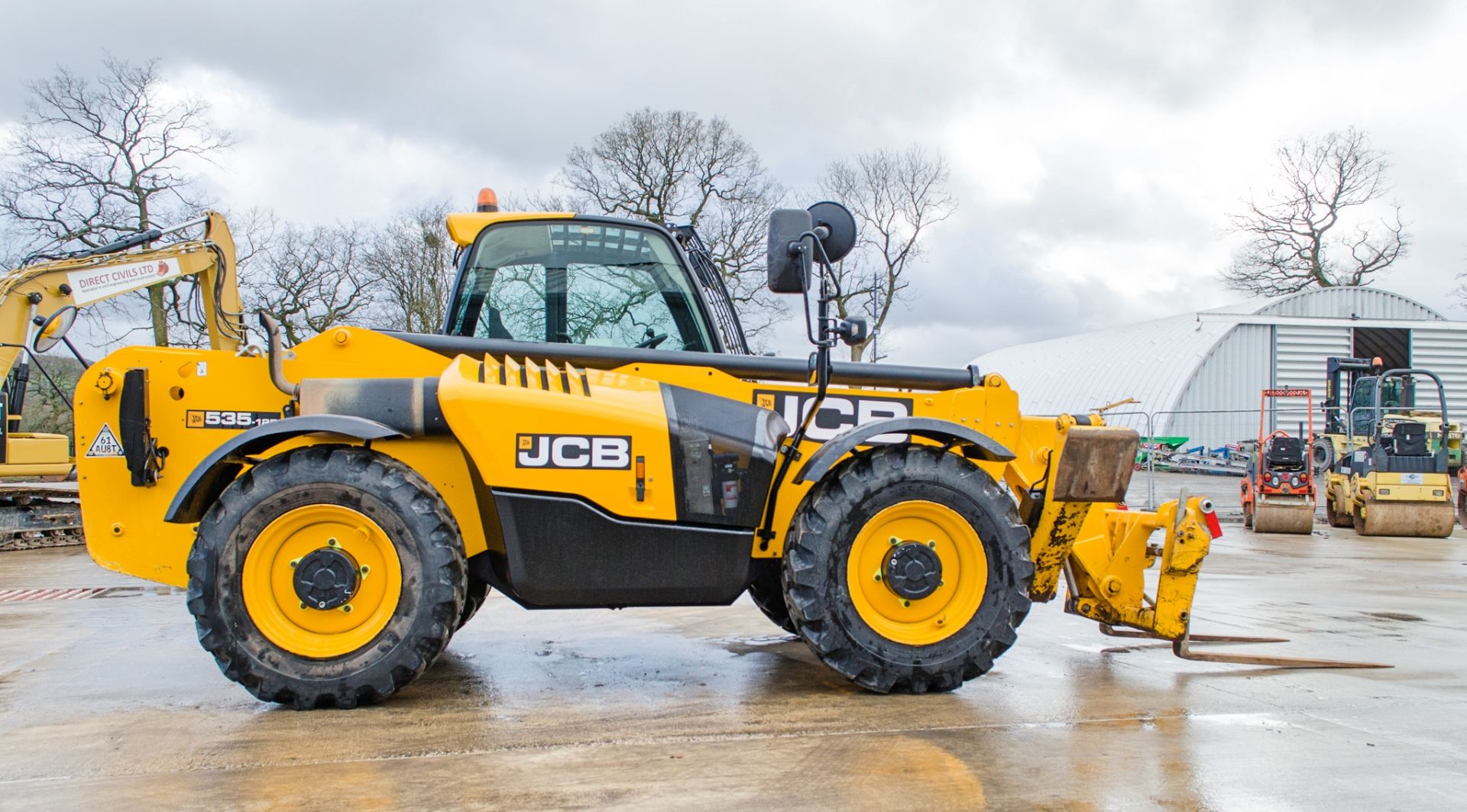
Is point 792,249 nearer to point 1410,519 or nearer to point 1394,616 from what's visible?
point 1394,616

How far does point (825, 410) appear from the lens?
15.7 ft

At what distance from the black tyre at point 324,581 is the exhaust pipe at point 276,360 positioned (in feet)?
1.08

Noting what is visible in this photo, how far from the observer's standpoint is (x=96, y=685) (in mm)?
4820

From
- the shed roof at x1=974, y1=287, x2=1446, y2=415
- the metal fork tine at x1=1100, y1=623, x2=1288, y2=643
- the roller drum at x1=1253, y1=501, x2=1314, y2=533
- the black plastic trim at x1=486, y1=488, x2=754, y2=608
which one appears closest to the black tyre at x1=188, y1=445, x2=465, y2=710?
the black plastic trim at x1=486, y1=488, x2=754, y2=608

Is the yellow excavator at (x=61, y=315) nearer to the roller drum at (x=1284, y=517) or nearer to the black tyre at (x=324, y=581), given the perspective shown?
the black tyre at (x=324, y=581)

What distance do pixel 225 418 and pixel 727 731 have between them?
2.47 metres

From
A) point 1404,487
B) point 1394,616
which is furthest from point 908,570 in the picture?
point 1404,487

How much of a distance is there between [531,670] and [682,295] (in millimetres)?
1918

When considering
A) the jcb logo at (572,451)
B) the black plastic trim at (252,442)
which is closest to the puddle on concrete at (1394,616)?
the jcb logo at (572,451)

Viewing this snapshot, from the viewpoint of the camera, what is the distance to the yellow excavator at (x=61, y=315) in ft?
25.5

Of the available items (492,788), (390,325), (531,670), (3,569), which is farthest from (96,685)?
(390,325)

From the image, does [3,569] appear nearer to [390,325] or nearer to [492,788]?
[492,788]

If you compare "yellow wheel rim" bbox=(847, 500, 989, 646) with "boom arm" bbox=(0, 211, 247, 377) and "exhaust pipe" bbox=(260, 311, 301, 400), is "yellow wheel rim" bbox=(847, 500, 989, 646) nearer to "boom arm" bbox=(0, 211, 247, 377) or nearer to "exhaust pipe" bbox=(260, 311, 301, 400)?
"exhaust pipe" bbox=(260, 311, 301, 400)

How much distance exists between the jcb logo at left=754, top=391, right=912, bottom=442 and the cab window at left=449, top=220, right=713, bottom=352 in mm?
533
